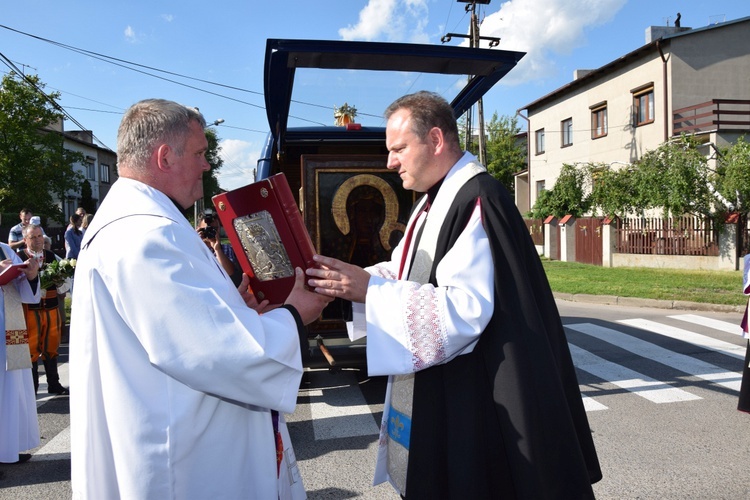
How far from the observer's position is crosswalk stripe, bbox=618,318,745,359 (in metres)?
7.56

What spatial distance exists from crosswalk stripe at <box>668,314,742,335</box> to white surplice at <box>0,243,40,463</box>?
8.96 meters

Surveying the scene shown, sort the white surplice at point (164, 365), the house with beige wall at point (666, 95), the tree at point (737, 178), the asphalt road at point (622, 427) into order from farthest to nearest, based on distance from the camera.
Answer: the house with beige wall at point (666, 95), the tree at point (737, 178), the asphalt road at point (622, 427), the white surplice at point (164, 365)

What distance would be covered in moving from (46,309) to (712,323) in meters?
9.44

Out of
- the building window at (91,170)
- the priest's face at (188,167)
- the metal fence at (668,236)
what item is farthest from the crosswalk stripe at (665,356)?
the building window at (91,170)

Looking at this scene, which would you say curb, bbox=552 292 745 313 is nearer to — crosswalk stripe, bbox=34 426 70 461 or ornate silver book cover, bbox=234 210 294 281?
crosswalk stripe, bbox=34 426 70 461

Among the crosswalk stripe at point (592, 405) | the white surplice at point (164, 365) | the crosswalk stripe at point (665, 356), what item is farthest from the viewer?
the crosswalk stripe at point (665, 356)

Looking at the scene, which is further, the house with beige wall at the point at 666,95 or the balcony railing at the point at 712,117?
the house with beige wall at the point at 666,95

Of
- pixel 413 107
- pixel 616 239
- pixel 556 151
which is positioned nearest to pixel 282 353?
pixel 413 107

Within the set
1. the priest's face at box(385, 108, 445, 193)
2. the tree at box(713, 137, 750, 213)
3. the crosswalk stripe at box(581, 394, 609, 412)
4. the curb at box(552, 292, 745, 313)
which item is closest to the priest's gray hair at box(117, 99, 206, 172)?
the priest's face at box(385, 108, 445, 193)

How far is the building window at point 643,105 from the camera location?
20.8 meters

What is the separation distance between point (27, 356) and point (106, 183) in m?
47.3

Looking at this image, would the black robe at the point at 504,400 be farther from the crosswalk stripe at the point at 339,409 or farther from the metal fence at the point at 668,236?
the metal fence at the point at 668,236

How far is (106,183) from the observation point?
4722 cm

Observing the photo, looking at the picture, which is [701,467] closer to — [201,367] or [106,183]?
[201,367]
